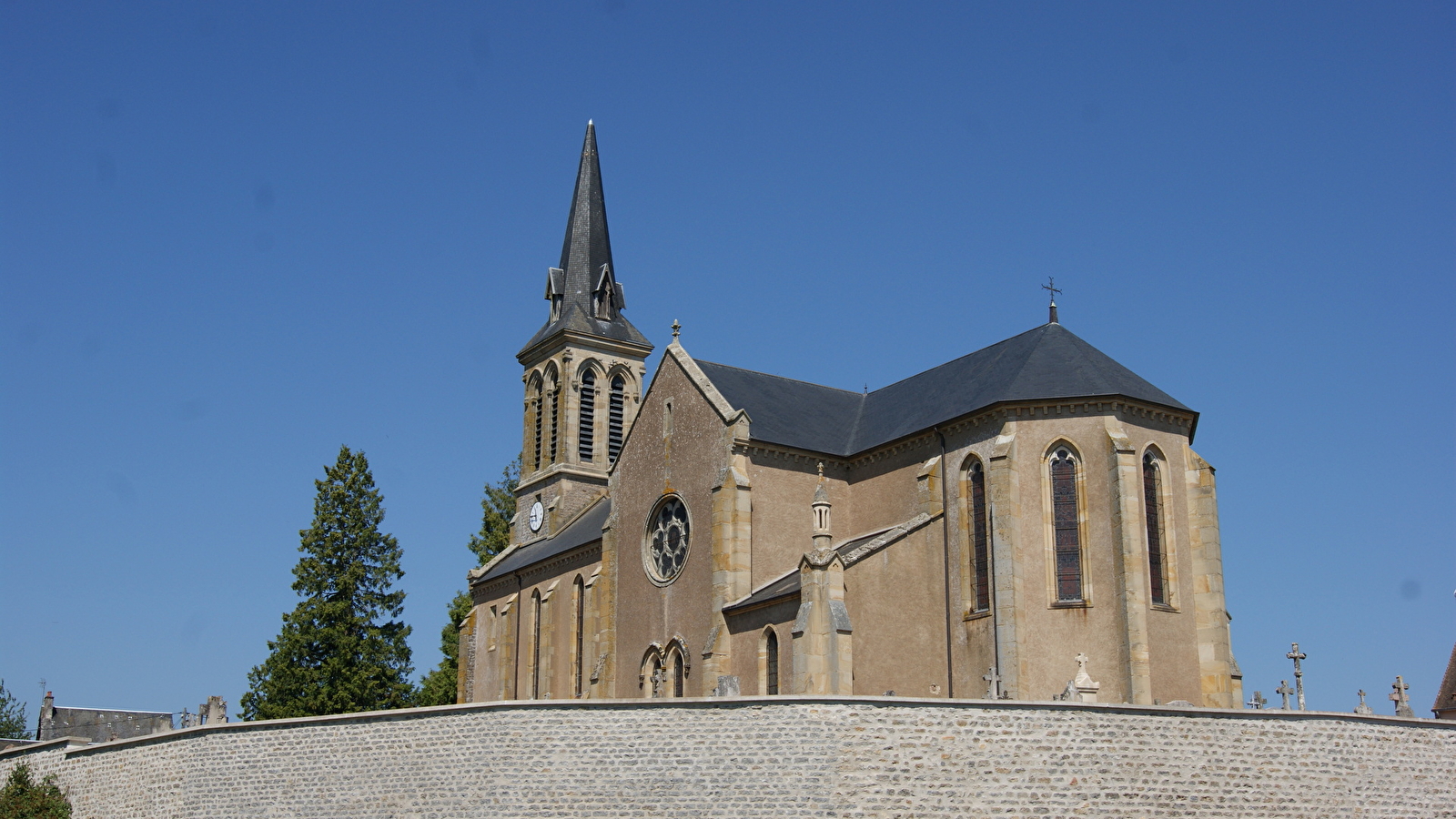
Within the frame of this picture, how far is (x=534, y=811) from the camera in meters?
22.6

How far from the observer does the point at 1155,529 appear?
30.9m

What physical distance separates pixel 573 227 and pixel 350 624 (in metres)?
19.2

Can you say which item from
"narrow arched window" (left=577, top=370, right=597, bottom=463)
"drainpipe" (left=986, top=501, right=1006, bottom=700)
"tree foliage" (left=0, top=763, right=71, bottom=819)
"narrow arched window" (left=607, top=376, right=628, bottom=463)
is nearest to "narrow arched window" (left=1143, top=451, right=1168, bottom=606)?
"drainpipe" (left=986, top=501, right=1006, bottom=700)

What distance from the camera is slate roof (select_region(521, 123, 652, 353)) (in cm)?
5472

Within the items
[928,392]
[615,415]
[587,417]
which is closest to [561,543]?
[587,417]

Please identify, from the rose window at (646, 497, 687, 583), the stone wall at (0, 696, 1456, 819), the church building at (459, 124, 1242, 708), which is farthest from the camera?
the rose window at (646, 497, 687, 583)

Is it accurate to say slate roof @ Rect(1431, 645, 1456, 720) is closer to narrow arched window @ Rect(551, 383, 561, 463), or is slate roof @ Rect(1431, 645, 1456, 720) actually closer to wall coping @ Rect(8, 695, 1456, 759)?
wall coping @ Rect(8, 695, 1456, 759)

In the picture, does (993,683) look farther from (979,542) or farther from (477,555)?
(477,555)

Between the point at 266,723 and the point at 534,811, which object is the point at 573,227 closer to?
the point at 266,723

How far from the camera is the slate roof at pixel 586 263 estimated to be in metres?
54.7

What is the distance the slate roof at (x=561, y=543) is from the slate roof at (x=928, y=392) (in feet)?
24.8

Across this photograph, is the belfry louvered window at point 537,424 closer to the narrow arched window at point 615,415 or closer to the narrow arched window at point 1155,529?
the narrow arched window at point 615,415

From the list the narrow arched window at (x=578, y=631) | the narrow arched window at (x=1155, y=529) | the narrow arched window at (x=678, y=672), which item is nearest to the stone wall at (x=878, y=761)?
the narrow arched window at (x=1155, y=529)

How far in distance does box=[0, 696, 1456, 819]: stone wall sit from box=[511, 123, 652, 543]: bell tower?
27.3 m
